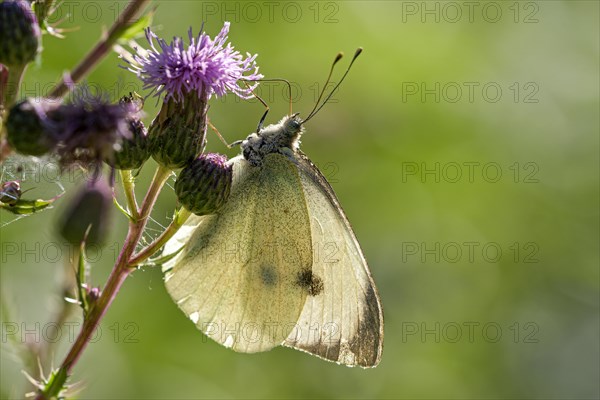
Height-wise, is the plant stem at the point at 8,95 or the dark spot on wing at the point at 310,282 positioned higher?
the plant stem at the point at 8,95

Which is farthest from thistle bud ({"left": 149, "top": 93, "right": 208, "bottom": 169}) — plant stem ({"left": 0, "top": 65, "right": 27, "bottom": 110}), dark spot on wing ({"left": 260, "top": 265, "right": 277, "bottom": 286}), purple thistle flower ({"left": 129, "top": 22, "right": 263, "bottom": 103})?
dark spot on wing ({"left": 260, "top": 265, "right": 277, "bottom": 286})

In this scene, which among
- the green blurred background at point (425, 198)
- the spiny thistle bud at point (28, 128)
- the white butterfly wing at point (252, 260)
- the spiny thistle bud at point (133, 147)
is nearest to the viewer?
the spiny thistle bud at point (28, 128)

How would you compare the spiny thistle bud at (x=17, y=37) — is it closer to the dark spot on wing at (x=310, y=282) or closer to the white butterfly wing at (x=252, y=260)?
the white butterfly wing at (x=252, y=260)

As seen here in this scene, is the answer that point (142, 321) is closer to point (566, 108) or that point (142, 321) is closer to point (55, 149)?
point (55, 149)

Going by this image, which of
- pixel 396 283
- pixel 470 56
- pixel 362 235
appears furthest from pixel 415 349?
pixel 470 56

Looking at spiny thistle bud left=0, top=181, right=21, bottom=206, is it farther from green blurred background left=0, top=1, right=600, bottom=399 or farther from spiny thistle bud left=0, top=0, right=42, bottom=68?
green blurred background left=0, top=1, right=600, bottom=399

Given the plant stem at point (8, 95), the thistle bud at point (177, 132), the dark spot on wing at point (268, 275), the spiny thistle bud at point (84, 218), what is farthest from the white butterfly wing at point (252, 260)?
the plant stem at point (8, 95)

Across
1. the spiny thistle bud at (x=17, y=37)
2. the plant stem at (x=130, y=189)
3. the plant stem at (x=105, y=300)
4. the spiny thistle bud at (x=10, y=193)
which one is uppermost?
the spiny thistle bud at (x=17, y=37)
